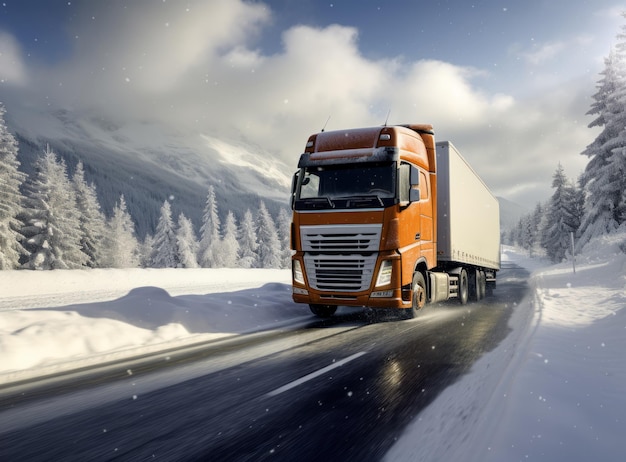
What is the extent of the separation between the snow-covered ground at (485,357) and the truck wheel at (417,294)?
2.11 meters

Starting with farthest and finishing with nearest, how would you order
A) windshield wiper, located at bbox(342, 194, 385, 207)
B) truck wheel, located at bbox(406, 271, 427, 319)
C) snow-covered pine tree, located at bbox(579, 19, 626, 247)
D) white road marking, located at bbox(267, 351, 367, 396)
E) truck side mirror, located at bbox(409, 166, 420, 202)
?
snow-covered pine tree, located at bbox(579, 19, 626, 247)
truck wheel, located at bbox(406, 271, 427, 319)
truck side mirror, located at bbox(409, 166, 420, 202)
windshield wiper, located at bbox(342, 194, 385, 207)
white road marking, located at bbox(267, 351, 367, 396)

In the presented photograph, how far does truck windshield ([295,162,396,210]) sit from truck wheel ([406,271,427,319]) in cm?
216

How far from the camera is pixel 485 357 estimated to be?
6.03 meters

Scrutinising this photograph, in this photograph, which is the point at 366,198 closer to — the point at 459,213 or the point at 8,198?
the point at 459,213

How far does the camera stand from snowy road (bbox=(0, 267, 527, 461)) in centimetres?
322

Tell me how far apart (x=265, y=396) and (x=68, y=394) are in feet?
7.59

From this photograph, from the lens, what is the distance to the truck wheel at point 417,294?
9483 millimetres

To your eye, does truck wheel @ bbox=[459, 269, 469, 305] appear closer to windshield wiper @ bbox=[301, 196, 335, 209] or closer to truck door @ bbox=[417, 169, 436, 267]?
truck door @ bbox=[417, 169, 436, 267]

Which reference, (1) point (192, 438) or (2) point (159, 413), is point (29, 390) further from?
(1) point (192, 438)

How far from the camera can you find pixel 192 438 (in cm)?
339

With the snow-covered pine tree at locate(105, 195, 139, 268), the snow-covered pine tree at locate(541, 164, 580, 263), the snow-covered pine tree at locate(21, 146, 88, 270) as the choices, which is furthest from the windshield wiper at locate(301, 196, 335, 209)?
the snow-covered pine tree at locate(105, 195, 139, 268)

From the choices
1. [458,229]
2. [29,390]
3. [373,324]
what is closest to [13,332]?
[29,390]

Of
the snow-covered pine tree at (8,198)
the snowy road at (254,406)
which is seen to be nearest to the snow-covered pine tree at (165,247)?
the snow-covered pine tree at (8,198)

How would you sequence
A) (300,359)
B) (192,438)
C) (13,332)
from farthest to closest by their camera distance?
(13,332) → (300,359) → (192,438)
